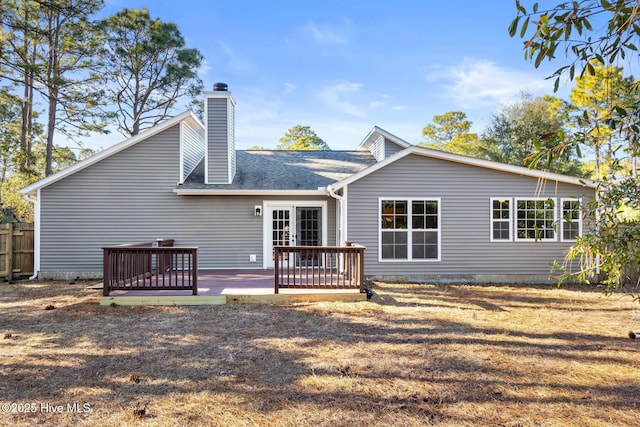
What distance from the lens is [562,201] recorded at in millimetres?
9508

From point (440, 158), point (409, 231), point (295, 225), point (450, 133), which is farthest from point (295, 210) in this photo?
point (450, 133)

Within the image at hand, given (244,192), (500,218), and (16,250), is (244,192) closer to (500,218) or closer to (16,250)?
(16,250)

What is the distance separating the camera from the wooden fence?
32.0 ft

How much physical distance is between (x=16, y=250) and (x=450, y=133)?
30.6 meters

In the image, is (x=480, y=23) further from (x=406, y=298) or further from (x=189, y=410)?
(x=189, y=410)

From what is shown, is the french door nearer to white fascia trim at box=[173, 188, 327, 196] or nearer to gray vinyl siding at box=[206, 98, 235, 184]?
white fascia trim at box=[173, 188, 327, 196]

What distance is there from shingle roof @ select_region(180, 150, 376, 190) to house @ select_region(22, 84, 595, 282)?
10 cm

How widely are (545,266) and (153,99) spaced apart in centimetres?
2059

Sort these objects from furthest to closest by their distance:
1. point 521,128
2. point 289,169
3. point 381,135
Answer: point 521,128 → point 381,135 → point 289,169

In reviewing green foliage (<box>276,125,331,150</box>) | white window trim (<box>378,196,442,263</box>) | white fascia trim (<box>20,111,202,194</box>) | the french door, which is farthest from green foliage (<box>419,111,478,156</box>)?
white fascia trim (<box>20,111,202,194</box>)

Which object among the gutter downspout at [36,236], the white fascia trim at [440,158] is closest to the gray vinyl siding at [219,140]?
the white fascia trim at [440,158]

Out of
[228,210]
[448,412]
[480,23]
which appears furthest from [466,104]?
[448,412]

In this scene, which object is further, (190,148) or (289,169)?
(289,169)

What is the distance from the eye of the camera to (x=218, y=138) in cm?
1091
